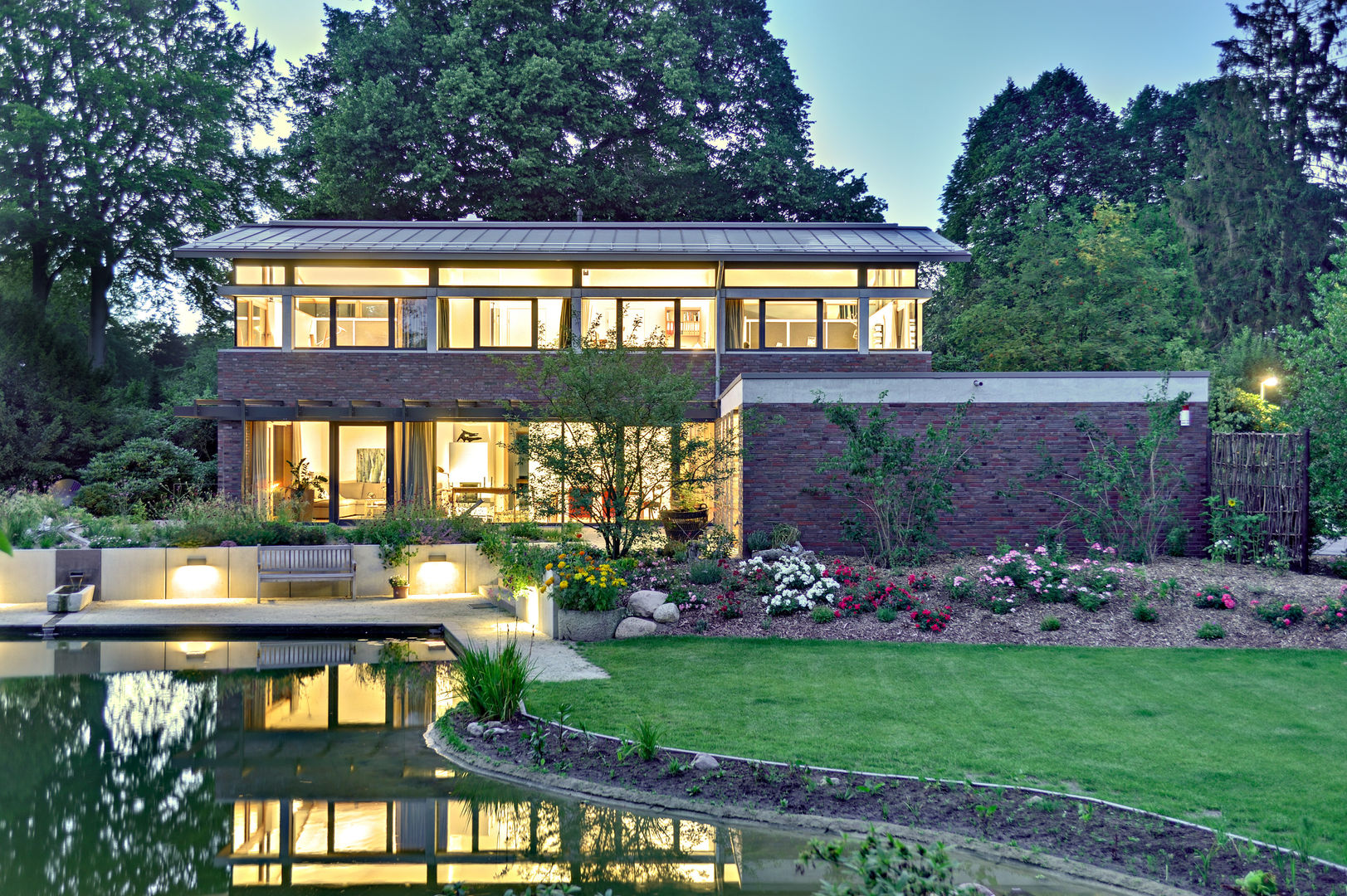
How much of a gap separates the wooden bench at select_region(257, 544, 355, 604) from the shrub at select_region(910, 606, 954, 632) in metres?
7.77

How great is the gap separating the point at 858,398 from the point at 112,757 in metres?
10.2

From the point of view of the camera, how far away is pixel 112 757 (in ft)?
22.3

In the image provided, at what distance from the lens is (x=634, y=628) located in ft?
34.0

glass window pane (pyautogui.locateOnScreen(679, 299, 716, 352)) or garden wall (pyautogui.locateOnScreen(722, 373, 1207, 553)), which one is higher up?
glass window pane (pyautogui.locateOnScreen(679, 299, 716, 352))

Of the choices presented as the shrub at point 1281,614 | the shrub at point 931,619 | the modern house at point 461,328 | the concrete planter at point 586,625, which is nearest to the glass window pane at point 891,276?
the modern house at point 461,328

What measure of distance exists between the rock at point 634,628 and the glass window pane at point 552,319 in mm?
10763

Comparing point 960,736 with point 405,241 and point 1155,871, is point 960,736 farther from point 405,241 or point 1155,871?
point 405,241

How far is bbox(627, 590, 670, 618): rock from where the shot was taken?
1073cm

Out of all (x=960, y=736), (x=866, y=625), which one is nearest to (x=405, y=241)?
(x=866, y=625)

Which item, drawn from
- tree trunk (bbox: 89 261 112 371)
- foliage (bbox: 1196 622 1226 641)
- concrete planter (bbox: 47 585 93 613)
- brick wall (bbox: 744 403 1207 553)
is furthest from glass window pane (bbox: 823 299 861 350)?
tree trunk (bbox: 89 261 112 371)

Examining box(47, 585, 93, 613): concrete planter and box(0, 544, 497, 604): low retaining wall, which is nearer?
box(47, 585, 93, 613): concrete planter

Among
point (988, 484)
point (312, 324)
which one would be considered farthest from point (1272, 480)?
point (312, 324)

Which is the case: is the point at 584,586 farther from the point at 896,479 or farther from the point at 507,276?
the point at 507,276

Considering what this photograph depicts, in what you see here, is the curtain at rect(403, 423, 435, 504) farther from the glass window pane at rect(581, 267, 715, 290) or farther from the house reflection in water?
the house reflection in water
